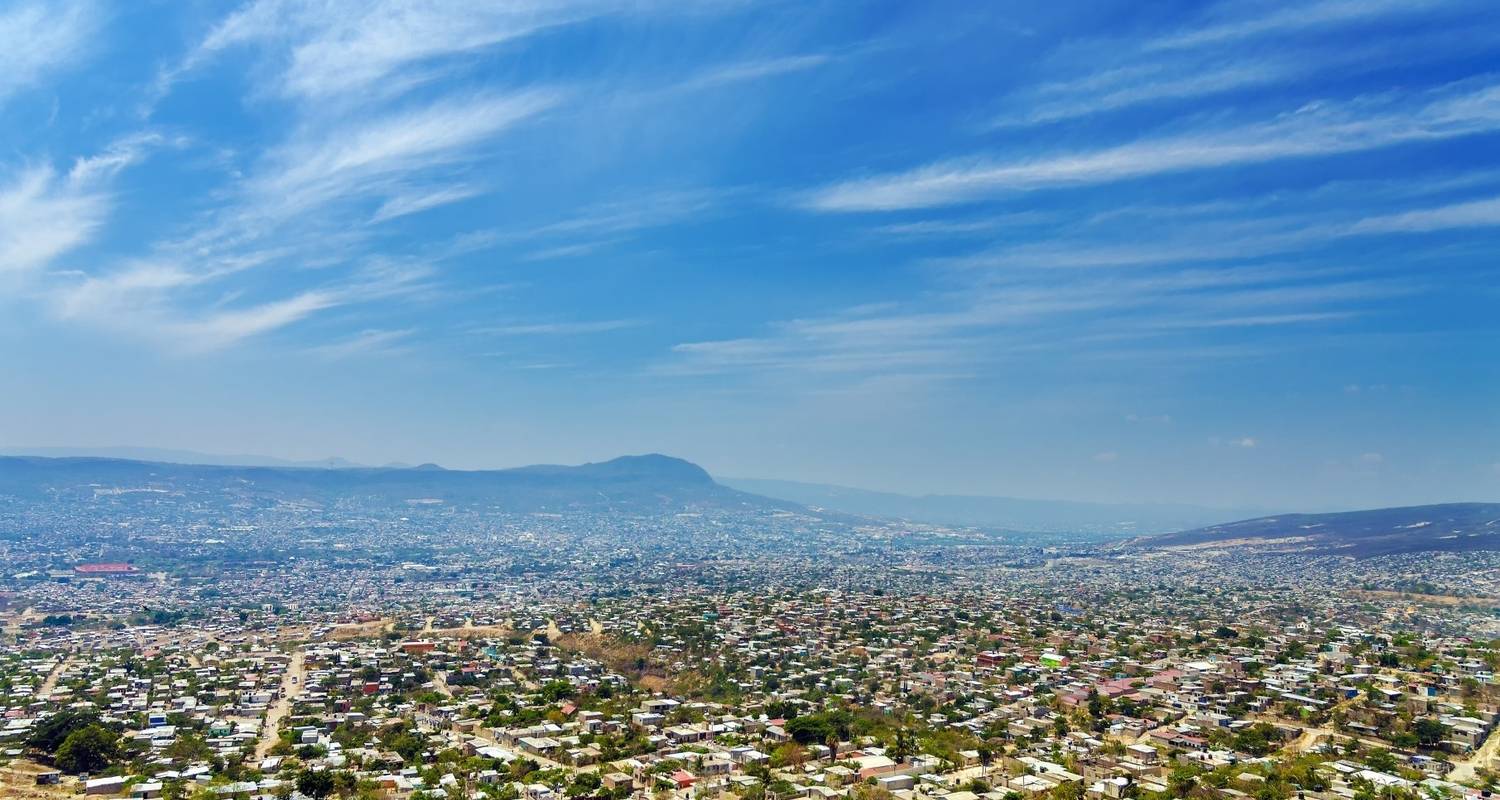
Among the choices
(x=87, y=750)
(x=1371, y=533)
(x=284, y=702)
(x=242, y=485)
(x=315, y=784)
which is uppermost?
(x=1371, y=533)

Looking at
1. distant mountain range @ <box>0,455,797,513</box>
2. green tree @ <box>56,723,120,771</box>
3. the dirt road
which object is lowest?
the dirt road

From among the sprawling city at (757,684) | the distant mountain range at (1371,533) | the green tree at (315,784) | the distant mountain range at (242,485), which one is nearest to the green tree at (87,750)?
the sprawling city at (757,684)

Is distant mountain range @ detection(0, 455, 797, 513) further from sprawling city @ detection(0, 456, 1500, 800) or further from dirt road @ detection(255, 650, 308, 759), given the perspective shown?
dirt road @ detection(255, 650, 308, 759)

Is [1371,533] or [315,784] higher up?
[1371,533]

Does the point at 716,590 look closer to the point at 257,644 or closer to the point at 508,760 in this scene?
the point at 257,644

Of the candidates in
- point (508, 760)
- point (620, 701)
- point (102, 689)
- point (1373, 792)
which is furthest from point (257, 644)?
point (1373, 792)

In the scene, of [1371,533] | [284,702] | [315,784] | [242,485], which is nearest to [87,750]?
[315,784]

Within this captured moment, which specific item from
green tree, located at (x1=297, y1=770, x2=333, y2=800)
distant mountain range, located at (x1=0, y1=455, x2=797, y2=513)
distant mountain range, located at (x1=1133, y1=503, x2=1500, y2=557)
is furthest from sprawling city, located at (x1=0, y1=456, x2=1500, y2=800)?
distant mountain range, located at (x1=0, y1=455, x2=797, y2=513)

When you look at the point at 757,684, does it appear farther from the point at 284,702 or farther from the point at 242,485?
the point at 242,485
